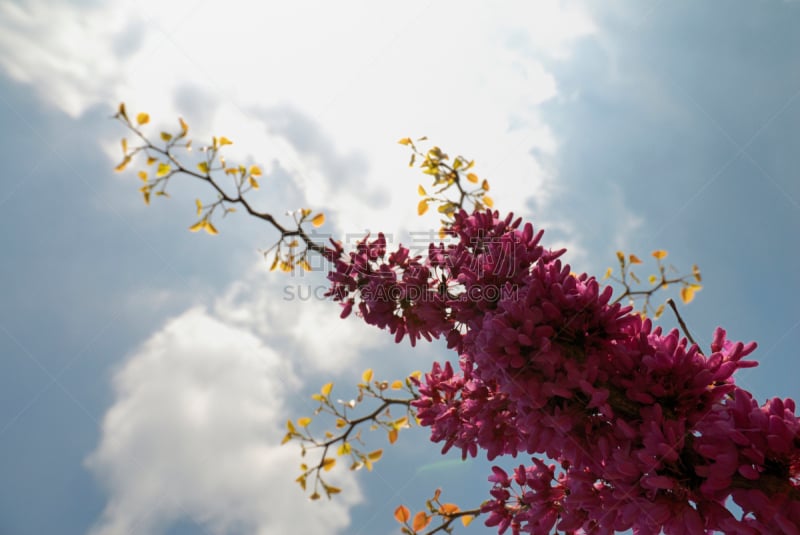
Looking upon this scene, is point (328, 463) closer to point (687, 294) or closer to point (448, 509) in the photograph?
point (448, 509)

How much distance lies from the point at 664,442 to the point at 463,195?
1.73 metres

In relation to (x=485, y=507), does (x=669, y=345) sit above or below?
above

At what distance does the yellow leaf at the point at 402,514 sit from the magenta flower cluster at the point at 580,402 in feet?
1.70

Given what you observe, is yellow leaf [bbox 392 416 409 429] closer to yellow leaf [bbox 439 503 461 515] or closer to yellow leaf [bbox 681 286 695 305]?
yellow leaf [bbox 439 503 461 515]

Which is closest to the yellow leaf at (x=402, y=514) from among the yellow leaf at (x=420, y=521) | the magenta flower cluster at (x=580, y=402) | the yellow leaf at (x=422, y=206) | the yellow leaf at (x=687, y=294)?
the yellow leaf at (x=420, y=521)

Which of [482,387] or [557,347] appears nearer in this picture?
[557,347]

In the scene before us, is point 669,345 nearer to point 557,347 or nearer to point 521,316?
point 557,347

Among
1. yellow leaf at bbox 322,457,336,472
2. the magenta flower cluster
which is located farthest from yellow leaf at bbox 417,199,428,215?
yellow leaf at bbox 322,457,336,472

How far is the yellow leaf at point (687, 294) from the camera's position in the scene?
2.69 metres

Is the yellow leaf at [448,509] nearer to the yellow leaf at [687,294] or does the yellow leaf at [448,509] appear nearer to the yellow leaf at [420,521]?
the yellow leaf at [420,521]

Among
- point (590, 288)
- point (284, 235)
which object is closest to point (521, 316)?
point (590, 288)

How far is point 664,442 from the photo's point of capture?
53.7 inches

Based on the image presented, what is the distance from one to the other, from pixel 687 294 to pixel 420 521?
6.46 ft

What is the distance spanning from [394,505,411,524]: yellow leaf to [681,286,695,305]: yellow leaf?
1.96m
